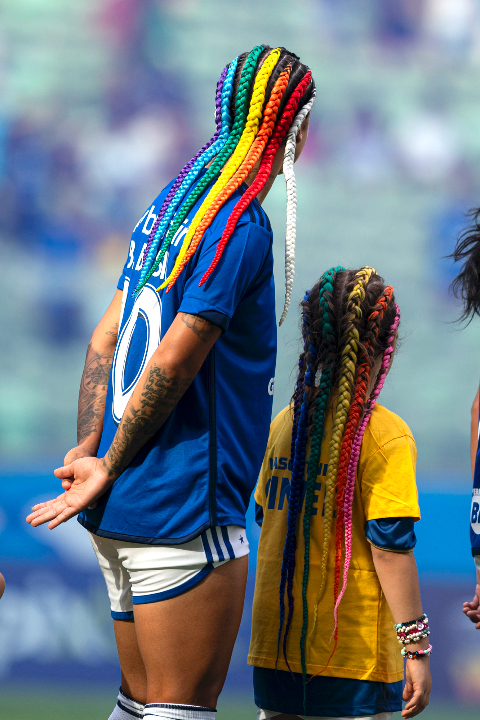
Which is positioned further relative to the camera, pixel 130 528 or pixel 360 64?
pixel 360 64

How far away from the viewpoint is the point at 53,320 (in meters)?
2.58

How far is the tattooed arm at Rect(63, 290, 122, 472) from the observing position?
1.37 meters

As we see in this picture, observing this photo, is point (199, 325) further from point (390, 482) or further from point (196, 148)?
point (196, 148)

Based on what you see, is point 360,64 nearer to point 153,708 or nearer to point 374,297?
point 374,297

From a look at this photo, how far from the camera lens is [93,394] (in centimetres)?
142

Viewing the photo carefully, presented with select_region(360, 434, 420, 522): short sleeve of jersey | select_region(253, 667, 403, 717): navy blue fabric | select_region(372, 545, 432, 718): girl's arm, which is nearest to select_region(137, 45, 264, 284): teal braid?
select_region(360, 434, 420, 522): short sleeve of jersey

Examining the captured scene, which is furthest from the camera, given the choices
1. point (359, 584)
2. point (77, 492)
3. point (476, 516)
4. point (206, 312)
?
point (476, 516)

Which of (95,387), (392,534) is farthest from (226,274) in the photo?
(392,534)

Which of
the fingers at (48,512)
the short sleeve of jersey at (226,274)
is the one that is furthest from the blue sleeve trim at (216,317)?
the fingers at (48,512)

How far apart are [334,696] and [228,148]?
3.20 ft

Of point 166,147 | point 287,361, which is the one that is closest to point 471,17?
point 166,147

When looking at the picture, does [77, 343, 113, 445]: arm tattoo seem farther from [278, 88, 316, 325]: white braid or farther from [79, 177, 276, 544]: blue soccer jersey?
[278, 88, 316, 325]: white braid

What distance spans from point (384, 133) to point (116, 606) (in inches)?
75.2

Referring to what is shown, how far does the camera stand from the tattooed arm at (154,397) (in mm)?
1130
